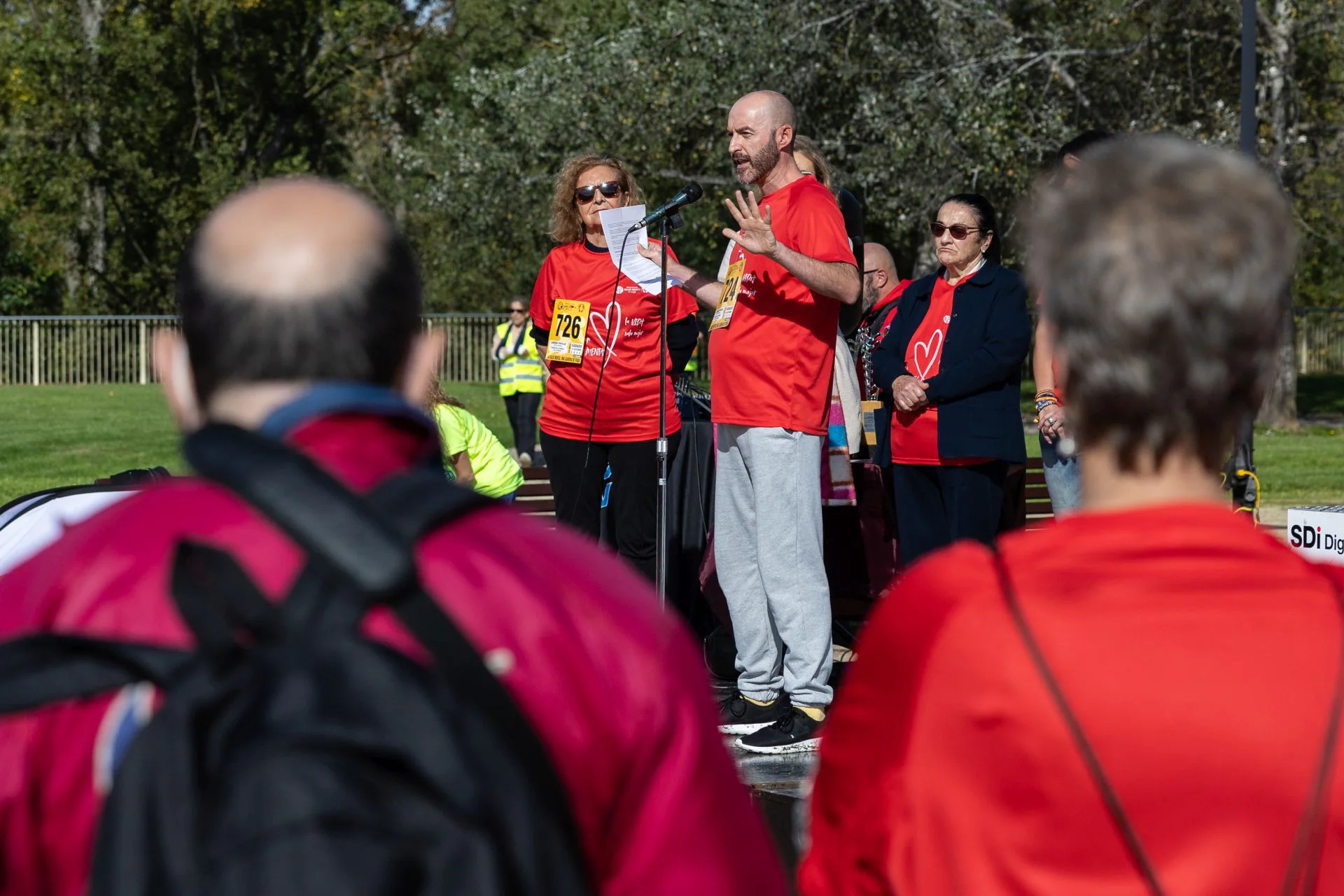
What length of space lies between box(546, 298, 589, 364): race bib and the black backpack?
218 inches

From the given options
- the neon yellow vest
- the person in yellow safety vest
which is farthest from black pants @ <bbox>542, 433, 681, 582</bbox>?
the neon yellow vest

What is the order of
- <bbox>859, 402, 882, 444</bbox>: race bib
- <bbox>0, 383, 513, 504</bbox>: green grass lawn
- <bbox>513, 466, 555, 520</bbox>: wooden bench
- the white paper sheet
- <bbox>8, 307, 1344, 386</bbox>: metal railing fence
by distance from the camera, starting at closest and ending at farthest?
the white paper sheet, <bbox>859, 402, 882, 444</bbox>: race bib, <bbox>513, 466, 555, 520</bbox>: wooden bench, <bbox>0, 383, 513, 504</bbox>: green grass lawn, <bbox>8, 307, 1344, 386</bbox>: metal railing fence

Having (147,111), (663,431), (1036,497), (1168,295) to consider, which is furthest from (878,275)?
(147,111)

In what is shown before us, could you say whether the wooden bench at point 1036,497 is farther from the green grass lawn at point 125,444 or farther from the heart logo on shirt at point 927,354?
the heart logo on shirt at point 927,354

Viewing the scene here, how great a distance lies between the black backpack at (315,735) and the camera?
4.04ft

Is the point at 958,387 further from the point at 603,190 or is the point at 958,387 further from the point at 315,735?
the point at 315,735

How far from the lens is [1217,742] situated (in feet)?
5.23

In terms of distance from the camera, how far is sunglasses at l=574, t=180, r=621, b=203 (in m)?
7.03

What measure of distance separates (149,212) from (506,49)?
10573 millimetres

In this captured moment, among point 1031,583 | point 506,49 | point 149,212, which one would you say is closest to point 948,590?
point 1031,583

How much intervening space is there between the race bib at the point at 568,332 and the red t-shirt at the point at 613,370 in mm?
22

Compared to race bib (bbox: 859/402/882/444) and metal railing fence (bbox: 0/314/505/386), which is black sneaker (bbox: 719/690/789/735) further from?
metal railing fence (bbox: 0/314/505/386)

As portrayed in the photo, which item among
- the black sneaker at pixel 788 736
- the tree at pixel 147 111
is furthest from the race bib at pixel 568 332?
the tree at pixel 147 111

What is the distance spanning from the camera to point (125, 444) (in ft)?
63.0
